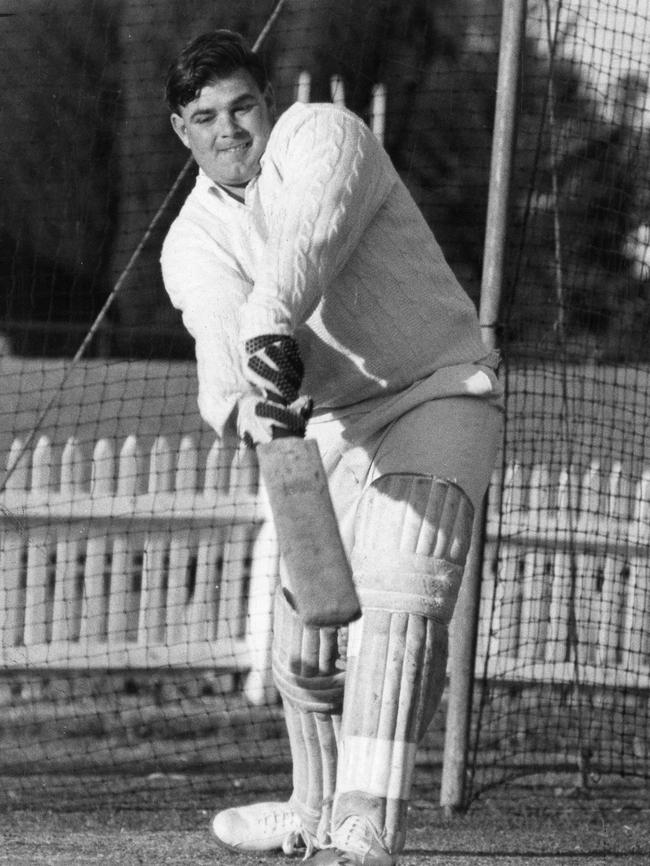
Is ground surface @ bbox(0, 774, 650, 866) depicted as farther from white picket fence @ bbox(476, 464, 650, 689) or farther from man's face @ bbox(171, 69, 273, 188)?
man's face @ bbox(171, 69, 273, 188)

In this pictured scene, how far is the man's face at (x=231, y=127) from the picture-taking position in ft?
10.7

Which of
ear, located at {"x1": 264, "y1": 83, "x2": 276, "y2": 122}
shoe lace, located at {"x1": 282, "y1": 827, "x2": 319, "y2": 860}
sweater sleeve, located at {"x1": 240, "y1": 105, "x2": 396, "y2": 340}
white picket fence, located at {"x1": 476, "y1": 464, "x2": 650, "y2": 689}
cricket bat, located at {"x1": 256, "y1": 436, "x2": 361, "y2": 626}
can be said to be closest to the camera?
cricket bat, located at {"x1": 256, "y1": 436, "x2": 361, "y2": 626}

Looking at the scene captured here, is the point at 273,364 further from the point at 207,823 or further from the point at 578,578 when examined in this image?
the point at 578,578

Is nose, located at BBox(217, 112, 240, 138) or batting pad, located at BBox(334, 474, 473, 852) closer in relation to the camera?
batting pad, located at BBox(334, 474, 473, 852)

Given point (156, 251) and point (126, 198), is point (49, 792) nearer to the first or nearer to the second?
point (156, 251)

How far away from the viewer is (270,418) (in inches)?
97.5

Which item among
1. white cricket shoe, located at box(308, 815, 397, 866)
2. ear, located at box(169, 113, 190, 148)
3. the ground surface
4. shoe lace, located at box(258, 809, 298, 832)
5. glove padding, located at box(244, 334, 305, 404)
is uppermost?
ear, located at box(169, 113, 190, 148)

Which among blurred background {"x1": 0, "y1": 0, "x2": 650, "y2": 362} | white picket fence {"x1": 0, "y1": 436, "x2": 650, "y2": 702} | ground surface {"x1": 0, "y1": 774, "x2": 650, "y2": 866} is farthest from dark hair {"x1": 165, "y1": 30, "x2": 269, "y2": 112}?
blurred background {"x1": 0, "y1": 0, "x2": 650, "y2": 362}

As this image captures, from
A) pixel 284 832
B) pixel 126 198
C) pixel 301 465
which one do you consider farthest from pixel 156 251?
pixel 301 465

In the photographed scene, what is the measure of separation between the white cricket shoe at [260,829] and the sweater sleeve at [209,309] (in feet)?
5.30

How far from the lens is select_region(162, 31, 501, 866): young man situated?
2.64 metres

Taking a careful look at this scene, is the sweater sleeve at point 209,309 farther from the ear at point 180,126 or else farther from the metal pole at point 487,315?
the metal pole at point 487,315

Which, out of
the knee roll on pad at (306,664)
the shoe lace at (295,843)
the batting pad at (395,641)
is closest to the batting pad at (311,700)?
the knee roll on pad at (306,664)

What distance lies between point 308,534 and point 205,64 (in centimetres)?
134
